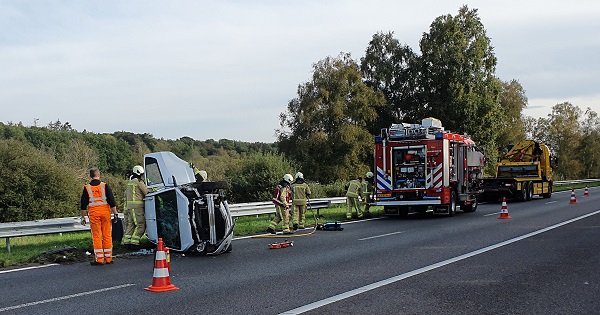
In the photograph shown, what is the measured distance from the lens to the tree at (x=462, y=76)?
54.4 metres

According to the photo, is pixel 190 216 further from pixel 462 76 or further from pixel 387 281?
pixel 462 76

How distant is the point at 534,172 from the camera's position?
112 ft

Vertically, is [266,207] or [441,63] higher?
[441,63]

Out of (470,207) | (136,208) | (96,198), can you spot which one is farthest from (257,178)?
(96,198)

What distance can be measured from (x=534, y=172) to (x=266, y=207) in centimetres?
1862

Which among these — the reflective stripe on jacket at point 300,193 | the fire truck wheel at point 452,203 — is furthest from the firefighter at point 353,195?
the reflective stripe on jacket at point 300,193

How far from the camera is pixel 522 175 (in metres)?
34.4

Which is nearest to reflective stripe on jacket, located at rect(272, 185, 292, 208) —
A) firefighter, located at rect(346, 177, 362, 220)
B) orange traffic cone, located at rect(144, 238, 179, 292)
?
firefighter, located at rect(346, 177, 362, 220)

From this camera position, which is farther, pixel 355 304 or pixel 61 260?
pixel 61 260

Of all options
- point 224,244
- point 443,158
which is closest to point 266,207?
point 443,158

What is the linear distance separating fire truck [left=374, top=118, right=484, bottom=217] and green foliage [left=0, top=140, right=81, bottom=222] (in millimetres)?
21233

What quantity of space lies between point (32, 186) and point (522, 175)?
27.1 m

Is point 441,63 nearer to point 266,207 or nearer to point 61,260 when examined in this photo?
point 266,207

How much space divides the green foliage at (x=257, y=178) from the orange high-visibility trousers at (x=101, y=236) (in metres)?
28.7
